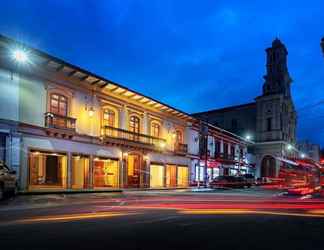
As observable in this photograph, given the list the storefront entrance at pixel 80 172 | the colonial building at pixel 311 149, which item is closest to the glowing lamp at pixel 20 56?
the storefront entrance at pixel 80 172

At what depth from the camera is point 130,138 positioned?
102 feet

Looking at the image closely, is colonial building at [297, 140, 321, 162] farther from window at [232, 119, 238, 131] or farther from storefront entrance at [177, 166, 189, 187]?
storefront entrance at [177, 166, 189, 187]

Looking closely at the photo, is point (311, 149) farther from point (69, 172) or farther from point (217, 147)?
point (69, 172)

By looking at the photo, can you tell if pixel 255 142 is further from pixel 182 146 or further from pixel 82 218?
pixel 82 218

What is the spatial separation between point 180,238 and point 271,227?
9.21 feet

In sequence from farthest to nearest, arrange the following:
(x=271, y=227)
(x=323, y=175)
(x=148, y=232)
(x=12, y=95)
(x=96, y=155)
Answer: (x=96, y=155), (x=323, y=175), (x=12, y=95), (x=271, y=227), (x=148, y=232)

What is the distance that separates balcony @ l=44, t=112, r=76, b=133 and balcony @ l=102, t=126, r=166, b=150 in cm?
352

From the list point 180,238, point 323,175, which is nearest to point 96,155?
point 323,175

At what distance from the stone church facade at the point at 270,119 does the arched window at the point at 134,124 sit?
28.5 m

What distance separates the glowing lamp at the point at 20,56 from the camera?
67.3 feet

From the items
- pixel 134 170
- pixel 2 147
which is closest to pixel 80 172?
pixel 134 170

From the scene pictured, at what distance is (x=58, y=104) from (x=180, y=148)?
16.9 meters

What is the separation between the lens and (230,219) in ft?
33.6

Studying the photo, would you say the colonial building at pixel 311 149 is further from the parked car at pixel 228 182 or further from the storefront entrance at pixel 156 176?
the storefront entrance at pixel 156 176
